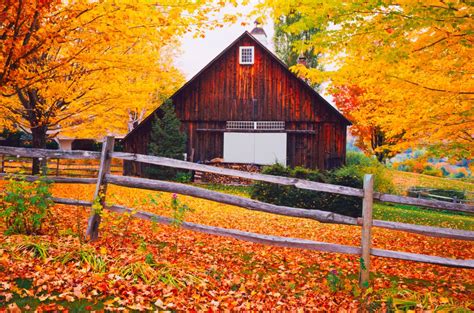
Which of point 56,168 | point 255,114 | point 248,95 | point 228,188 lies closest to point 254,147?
point 255,114

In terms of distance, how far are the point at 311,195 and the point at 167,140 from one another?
10.1 m

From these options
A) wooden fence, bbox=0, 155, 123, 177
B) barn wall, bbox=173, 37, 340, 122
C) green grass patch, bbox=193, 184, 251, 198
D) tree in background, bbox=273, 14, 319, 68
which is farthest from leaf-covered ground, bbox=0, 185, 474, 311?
tree in background, bbox=273, 14, 319, 68

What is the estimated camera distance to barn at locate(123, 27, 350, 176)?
21.4 metres

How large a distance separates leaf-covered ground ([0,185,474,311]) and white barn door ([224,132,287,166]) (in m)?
14.1

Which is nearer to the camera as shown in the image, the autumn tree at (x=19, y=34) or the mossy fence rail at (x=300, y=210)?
the mossy fence rail at (x=300, y=210)

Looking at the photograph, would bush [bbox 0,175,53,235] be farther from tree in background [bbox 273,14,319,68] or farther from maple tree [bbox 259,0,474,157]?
tree in background [bbox 273,14,319,68]

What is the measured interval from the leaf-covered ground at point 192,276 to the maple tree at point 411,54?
316 cm

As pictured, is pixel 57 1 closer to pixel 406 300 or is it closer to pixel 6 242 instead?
pixel 6 242

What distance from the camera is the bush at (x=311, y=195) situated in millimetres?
13266

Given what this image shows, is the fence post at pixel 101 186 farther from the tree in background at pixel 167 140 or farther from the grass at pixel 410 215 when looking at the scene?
the tree in background at pixel 167 140

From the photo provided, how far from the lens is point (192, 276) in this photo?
5.22 meters

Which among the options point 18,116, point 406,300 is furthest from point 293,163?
point 406,300

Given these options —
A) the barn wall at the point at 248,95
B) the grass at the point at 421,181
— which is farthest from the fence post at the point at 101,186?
the grass at the point at 421,181

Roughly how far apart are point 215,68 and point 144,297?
18667 millimetres
